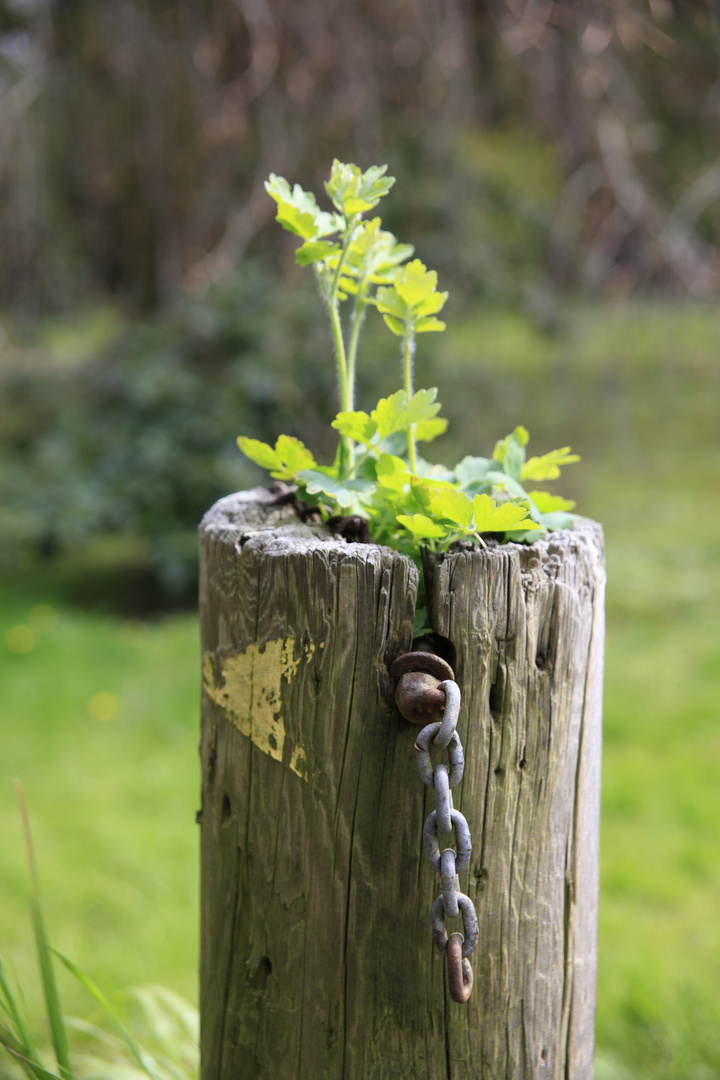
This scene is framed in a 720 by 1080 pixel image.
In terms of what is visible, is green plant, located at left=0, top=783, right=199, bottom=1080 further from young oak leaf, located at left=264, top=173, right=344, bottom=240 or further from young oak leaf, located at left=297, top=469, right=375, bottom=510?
young oak leaf, located at left=264, top=173, right=344, bottom=240

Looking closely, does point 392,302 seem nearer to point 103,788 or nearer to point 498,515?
point 498,515

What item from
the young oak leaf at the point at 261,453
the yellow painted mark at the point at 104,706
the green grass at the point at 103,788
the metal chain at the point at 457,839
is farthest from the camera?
the yellow painted mark at the point at 104,706

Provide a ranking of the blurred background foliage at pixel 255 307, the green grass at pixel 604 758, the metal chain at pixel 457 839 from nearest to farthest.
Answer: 1. the metal chain at pixel 457 839
2. the green grass at pixel 604 758
3. the blurred background foliage at pixel 255 307

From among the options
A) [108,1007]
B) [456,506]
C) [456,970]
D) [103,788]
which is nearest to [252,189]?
[103,788]

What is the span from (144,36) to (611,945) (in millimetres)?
4541

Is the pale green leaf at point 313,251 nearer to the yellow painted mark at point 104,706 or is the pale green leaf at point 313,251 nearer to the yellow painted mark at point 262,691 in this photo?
the yellow painted mark at point 262,691

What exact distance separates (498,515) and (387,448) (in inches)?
9.9

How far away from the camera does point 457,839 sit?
2.82ft

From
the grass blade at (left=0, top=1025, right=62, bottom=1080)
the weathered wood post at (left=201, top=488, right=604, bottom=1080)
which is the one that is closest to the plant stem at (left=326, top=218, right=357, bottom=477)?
the weathered wood post at (left=201, top=488, right=604, bottom=1080)

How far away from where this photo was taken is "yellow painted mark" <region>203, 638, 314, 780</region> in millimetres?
985

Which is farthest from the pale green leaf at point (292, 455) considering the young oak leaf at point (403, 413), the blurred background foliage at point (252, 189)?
the blurred background foliage at point (252, 189)

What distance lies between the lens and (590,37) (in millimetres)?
3539

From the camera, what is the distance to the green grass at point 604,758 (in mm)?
2383

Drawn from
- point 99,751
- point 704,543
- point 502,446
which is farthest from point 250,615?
point 704,543
